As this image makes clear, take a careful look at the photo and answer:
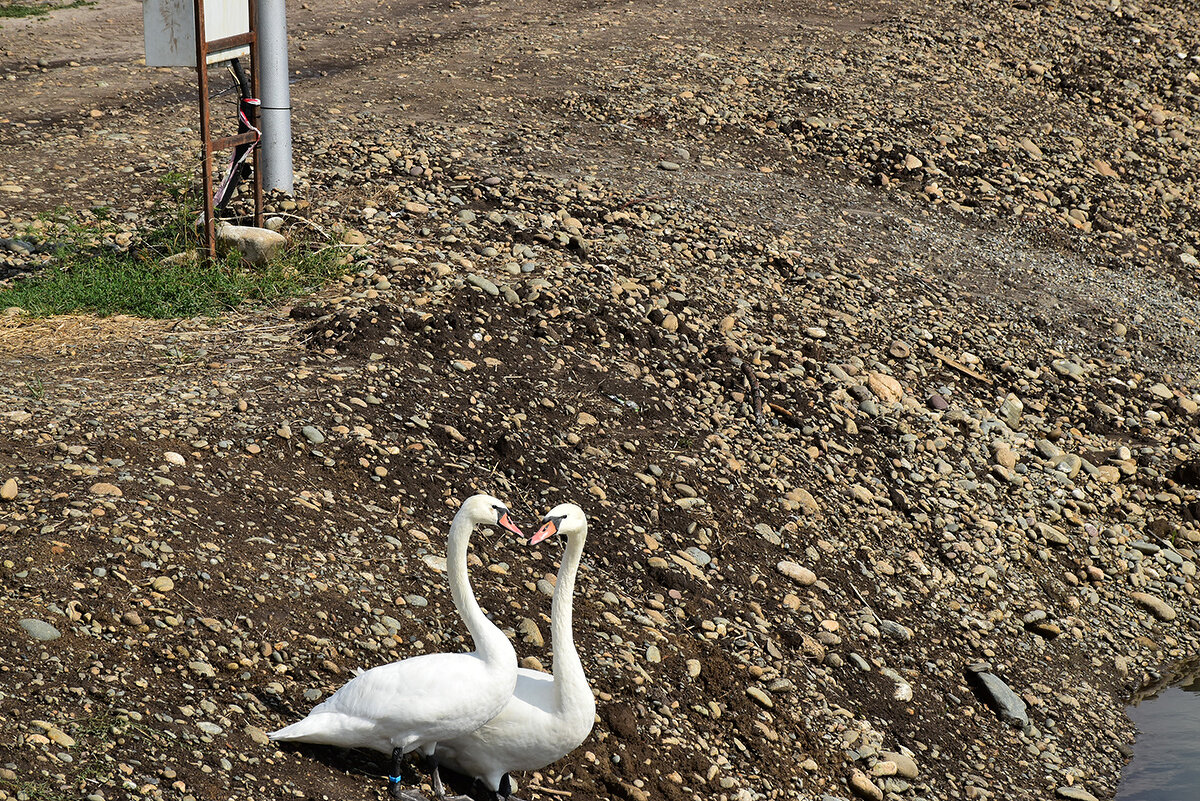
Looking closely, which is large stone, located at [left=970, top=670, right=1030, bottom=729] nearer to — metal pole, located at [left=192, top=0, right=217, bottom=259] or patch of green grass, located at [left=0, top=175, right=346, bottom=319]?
patch of green grass, located at [left=0, top=175, right=346, bottom=319]

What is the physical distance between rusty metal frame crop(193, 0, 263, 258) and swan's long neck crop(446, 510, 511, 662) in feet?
12.3

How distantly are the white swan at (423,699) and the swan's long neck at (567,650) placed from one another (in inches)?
6.7

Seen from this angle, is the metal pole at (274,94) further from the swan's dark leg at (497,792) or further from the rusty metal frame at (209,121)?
the swan's dark leg at (497,792)

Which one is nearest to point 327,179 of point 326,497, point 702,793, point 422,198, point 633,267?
point 422,198

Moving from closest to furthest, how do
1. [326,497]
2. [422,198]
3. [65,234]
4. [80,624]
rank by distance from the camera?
[80,624]
[326,497]
[65,234]
[422,198]

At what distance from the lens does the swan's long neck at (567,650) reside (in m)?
3.77

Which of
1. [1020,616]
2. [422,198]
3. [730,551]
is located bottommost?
[1020,616]

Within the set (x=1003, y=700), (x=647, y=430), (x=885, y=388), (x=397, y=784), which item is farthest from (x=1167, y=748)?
(x=397, y=784)

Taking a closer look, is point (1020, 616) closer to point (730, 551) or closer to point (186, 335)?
point (730, 551)

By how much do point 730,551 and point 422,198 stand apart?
3.60m

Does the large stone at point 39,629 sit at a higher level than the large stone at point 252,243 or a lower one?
lower

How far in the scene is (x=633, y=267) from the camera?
7.70 meters

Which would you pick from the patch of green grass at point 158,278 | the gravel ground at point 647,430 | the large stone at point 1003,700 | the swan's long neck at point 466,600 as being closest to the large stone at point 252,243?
the patch of green grass at point 158,278

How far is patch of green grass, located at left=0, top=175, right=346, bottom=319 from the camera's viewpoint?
644 cm
